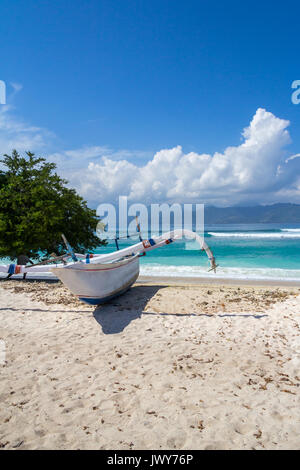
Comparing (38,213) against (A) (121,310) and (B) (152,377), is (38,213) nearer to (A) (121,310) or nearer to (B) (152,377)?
(A) (121,310)

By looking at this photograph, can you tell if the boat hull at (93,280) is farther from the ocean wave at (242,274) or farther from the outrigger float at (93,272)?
the ocean wave at (242,274)

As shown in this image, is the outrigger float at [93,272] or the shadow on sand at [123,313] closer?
the shadow on sand at [123,313]

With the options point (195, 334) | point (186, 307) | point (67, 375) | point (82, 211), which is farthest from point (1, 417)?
point (82, 211)

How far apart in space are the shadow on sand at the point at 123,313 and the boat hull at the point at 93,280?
365mm

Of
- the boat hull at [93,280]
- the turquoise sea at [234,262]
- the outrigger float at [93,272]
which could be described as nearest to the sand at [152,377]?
the boat hull at [93,280]

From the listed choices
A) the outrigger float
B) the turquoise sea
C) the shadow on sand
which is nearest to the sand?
the shadow on sand

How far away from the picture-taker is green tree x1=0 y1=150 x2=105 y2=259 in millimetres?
14453

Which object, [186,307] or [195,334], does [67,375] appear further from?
[186,307]

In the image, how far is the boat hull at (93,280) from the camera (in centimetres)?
771

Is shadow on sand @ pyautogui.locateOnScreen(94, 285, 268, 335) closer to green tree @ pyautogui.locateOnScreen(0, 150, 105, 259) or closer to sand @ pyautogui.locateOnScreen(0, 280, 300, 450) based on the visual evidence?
sand @ pyautogui.locateOnScreen(0, 280, 300, 450)

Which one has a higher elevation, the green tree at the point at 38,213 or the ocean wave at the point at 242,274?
the green tree at the point at 38,213

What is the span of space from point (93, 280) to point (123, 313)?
1524 millimetres

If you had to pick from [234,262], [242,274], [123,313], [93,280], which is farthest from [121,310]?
[234,262]
